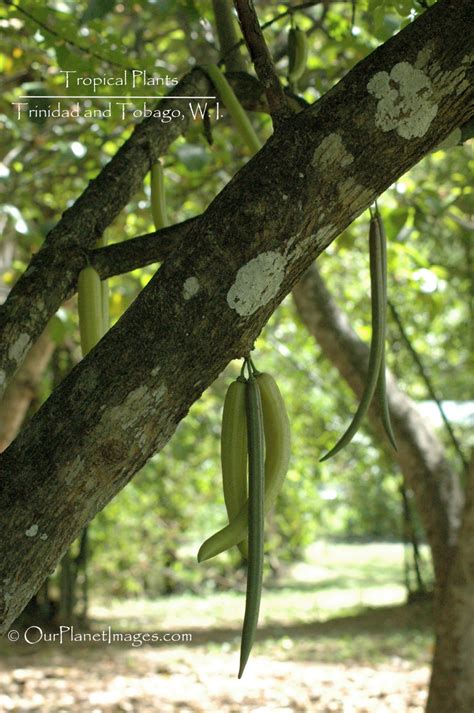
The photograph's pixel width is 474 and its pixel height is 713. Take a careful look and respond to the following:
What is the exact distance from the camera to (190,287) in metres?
0.85

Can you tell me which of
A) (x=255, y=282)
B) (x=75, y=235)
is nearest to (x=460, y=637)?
(x=75, y=235)

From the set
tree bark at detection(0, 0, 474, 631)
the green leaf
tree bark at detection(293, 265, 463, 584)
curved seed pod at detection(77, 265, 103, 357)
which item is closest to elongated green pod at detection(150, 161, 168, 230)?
curved seed pod at detection(77, 265, 103, 357)

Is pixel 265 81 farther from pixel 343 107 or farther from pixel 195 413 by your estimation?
pixel 195 413

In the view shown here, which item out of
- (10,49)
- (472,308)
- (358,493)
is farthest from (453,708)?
(358,493)

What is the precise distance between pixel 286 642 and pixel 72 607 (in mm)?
1513

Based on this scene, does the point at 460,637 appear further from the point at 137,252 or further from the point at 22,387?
the point at 137,252

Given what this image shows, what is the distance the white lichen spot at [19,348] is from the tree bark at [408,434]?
1.76 metres

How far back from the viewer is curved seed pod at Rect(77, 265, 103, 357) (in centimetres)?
112

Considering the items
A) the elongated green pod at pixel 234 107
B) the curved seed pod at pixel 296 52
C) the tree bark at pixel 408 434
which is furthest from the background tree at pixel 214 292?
the tree bark at pixel 408 434

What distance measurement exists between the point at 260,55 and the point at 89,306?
15.6 inches

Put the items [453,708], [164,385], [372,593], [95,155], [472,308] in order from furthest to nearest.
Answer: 1. [372,593]
2. [472,308]
3. [95,155]
4. [453,708]
5. [164,385]

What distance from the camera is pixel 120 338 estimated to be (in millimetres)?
855

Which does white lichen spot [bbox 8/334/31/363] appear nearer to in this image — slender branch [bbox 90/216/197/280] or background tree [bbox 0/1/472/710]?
slender branch [bbox 90/216/197/280]

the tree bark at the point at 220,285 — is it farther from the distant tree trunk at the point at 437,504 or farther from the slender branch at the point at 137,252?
the distant tree trunk at the point at 437,504
